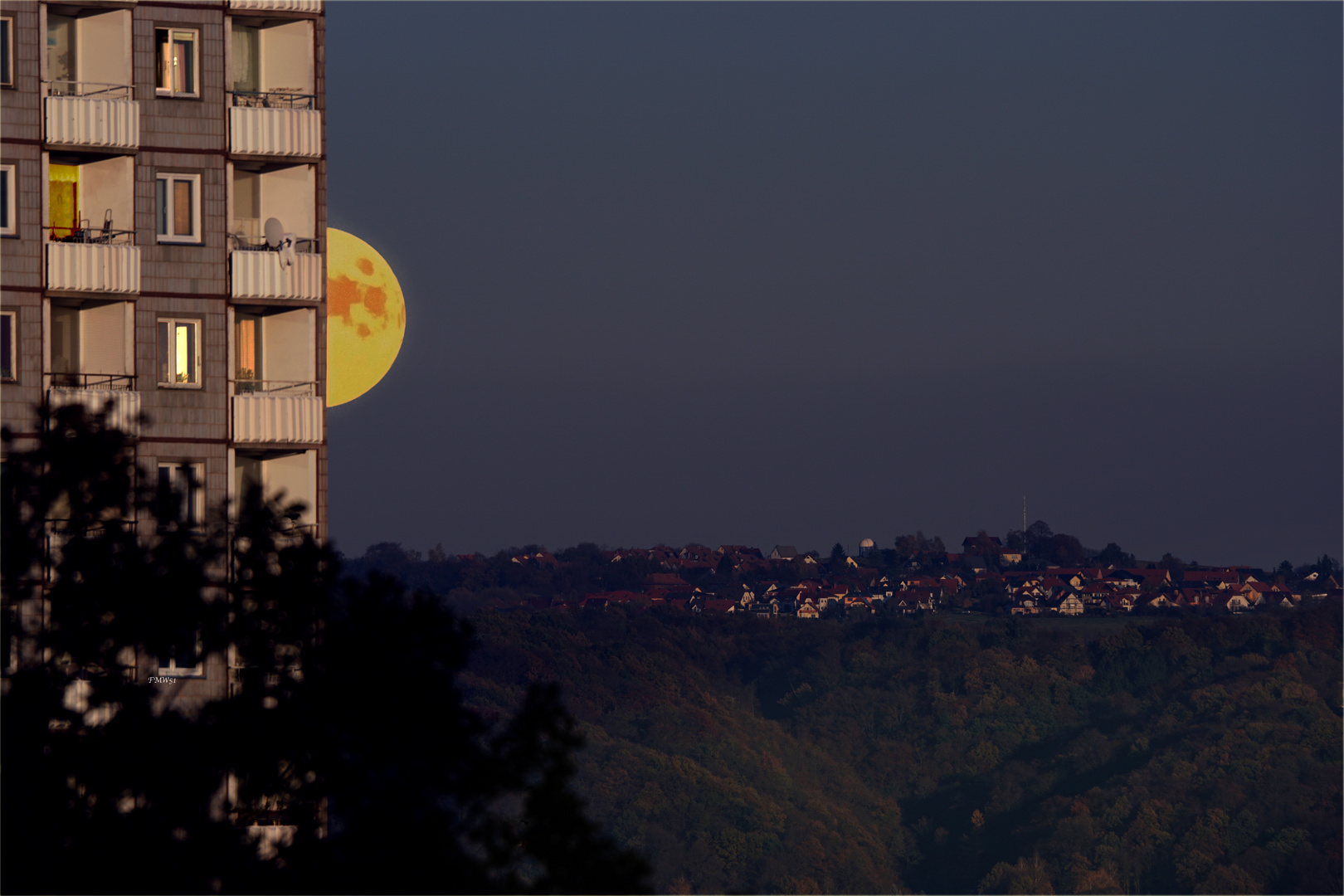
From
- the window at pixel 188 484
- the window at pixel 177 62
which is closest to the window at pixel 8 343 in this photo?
the window at pixel 188 484

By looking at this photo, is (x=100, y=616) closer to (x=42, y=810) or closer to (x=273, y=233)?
(x=42, y=810)

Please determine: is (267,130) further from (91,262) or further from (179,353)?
(179,353)

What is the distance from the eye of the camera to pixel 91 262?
3812 cm

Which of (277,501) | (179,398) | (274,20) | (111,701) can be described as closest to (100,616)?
(111,701)

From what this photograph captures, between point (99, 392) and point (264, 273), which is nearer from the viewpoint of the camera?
point (99, 392)

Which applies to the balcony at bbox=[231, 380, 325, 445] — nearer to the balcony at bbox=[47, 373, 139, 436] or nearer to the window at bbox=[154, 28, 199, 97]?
the balcony at bbox=[47, 373, 139, 436]

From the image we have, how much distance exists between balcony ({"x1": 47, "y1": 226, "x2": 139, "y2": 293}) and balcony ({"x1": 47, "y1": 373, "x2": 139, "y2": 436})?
5.82 ft

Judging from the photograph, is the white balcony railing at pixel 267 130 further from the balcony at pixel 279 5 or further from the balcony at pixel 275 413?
the balcony at pixel 275 413

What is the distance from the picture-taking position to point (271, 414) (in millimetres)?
39625

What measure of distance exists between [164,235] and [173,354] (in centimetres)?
246

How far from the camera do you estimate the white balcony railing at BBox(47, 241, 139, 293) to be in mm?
38031

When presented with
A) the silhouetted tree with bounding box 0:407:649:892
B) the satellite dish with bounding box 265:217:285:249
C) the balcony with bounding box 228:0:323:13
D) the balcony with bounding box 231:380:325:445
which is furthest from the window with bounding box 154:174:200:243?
the silhouetted tree with bounding box 0:407:649:892

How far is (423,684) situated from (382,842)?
3079 millimetres

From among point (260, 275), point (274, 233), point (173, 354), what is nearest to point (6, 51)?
point (274, 233)
